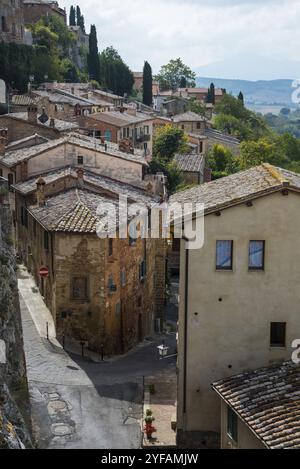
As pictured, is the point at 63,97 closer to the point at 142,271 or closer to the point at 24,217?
the point at 24,217

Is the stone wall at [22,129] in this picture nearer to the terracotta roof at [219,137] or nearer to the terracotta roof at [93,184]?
the terracotta roof at [93,184]

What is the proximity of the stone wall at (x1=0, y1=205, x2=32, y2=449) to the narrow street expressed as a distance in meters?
1.86

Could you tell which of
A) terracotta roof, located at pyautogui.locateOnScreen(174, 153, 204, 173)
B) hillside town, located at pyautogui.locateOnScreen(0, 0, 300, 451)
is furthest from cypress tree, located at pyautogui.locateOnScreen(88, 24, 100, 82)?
hillside town, located at pyautogui.locateOnScreen(0, 0, 300, 451)

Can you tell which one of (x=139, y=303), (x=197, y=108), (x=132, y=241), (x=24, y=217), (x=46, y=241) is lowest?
(x=139, y=303)

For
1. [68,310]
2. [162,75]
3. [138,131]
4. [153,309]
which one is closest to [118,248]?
[68,310]

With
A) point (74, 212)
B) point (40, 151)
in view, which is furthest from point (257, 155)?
point (74, 212)

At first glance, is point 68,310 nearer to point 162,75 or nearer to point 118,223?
point 118,223

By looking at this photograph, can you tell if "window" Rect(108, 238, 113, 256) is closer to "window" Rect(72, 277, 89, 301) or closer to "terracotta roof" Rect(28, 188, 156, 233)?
"terracotta roof" Rect(28, 188, 156, 233)

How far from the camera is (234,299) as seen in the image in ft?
85.9

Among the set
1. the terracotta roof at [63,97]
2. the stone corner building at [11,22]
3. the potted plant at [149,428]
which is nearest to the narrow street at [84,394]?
the potted plant at [149,428]

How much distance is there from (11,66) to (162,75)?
94.1 metres

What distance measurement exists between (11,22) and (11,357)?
3524 inches

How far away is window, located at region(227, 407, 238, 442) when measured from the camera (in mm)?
23906

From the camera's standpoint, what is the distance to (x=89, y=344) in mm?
38844
